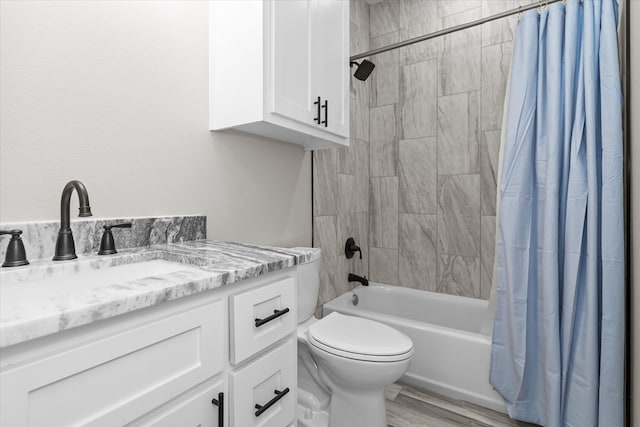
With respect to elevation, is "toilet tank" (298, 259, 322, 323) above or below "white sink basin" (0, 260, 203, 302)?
below

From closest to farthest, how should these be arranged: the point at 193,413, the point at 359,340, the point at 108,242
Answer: the point at 193,413, the point at 108,242, the point at 359,340

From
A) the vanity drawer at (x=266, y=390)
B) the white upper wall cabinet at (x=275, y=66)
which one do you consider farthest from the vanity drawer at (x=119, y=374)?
the white upper wall cabinet at (x=275, y=66)

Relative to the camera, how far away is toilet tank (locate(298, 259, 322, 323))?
1.59m

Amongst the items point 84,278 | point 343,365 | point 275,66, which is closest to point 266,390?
point 343,365

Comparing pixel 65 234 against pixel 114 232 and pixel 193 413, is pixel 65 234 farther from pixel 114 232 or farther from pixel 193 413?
pixel 193 413

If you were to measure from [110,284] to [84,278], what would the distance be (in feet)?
0.22

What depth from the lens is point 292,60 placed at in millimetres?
1314

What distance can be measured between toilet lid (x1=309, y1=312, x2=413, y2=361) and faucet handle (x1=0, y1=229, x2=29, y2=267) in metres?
1.02

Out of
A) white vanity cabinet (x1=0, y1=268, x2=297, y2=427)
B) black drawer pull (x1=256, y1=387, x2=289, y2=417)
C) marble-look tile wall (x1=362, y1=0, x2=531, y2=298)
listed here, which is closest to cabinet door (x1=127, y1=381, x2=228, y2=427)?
white vanity cabinet (x1=0, y1=268, x2=297, y2=427)

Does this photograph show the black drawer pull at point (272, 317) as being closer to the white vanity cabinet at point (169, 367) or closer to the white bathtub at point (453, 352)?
the white vanity cabinet at point (169, 367)

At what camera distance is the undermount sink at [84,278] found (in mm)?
747

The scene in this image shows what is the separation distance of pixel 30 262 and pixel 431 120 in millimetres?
2363

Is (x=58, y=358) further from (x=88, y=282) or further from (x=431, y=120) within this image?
(x=431, y=120)

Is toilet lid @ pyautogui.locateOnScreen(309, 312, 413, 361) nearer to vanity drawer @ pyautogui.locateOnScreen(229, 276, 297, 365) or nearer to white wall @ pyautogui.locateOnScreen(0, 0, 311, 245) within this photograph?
vanity drawer @ pyautogui.locateOnScreen(229, 276, 297, 365)
